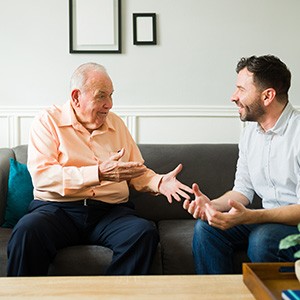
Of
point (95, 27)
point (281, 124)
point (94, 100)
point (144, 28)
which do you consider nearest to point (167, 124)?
point (144, 28)

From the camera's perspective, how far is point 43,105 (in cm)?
339

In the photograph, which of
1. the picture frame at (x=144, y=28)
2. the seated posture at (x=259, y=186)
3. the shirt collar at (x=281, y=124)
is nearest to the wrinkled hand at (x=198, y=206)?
the seated posture at (x=259, y=186)

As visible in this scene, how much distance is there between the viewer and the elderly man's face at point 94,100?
262cm

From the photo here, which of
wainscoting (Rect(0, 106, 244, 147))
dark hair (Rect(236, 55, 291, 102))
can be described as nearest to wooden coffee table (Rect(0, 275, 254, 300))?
dark hair (Rect(236, 55, 291, 102))

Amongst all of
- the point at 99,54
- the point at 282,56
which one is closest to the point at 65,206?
the point at 99,54

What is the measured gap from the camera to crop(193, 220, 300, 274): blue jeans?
7.18ft

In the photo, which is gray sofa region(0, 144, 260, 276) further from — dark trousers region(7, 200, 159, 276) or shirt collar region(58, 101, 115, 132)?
shirt collar region(58, 101, 115, 132)

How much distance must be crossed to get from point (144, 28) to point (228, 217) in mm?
1568

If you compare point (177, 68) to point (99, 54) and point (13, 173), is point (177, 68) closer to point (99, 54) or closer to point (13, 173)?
point (99, 54)

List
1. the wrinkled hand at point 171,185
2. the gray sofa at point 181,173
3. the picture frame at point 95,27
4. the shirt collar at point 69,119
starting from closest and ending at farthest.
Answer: the wrinkled hand at point 171,185 → the shirt collar at point 69,119 → the gray sofa at point 181,173 → the picture frame at point 95,27

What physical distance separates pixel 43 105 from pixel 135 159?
0.87 metres

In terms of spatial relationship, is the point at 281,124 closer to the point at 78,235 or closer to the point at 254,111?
the point at 254,111

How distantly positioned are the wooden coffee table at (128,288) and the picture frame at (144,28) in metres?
1.91

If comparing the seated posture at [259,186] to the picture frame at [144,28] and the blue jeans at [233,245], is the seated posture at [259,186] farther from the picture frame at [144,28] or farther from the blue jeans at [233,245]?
the picture frame at [144,28]
